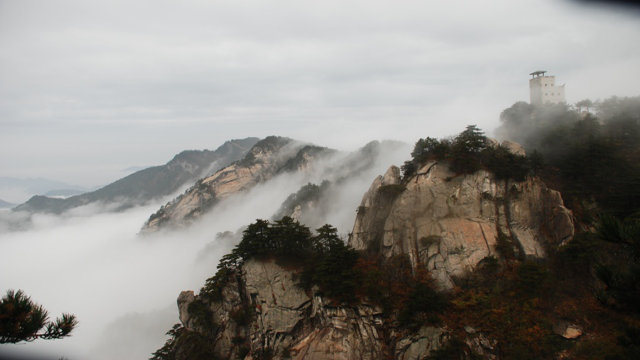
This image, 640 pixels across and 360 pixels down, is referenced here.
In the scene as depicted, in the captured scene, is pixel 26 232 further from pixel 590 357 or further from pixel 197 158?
pixel 590 357

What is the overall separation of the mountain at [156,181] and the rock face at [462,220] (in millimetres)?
139498

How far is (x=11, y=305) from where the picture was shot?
25.2ft

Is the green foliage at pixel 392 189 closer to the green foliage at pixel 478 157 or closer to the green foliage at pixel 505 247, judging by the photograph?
the green foliage at pixel 478 157

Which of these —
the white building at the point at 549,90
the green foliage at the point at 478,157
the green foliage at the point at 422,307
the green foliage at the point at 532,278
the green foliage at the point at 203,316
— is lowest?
the green foliage at the point at 203,316

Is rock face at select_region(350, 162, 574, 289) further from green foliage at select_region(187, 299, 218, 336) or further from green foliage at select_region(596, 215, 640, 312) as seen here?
green foliage at select_region(596, 215, 640, 312)

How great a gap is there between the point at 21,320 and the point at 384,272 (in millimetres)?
22463

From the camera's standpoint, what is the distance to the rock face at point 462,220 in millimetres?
24844

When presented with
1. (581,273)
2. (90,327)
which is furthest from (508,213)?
(90,327)

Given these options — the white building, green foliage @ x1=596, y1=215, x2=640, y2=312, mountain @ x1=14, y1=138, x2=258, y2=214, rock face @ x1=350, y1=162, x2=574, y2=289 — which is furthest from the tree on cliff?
mountain @ x1=14, y1=138, x2=258, y2=214

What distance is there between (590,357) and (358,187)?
142ft

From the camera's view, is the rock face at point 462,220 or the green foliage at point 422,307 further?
the rock face at point 462,220

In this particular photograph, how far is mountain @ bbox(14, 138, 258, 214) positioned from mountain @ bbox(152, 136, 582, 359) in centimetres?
13406

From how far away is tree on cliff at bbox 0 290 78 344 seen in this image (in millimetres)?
7715

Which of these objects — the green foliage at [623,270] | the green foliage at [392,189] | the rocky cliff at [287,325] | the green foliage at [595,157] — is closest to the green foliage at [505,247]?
the green foliage at [595,157]
